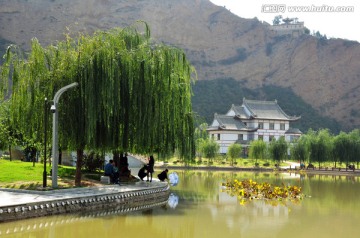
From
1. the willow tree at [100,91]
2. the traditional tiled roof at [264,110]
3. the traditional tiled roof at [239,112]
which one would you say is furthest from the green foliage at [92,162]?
the traditional tiled roof at [264,110]

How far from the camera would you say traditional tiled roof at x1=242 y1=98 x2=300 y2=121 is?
75562mm

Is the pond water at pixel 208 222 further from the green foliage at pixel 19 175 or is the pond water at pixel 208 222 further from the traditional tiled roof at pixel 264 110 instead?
the traditional tiled roof at pixel 264 110

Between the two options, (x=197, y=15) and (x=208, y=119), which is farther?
(x=197, y=15)

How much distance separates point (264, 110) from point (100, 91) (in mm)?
59966

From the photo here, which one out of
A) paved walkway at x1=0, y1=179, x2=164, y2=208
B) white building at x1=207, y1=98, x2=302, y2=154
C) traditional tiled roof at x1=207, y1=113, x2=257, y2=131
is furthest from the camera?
white building at x1=207, y1=98, x2=302, y2=154

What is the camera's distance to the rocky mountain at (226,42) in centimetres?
11156

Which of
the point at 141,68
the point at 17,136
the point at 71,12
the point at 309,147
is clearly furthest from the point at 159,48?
the point at 71,12

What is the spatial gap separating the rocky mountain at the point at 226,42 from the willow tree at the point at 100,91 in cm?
8567

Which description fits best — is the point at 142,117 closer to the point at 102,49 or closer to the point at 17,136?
the point at 102,49

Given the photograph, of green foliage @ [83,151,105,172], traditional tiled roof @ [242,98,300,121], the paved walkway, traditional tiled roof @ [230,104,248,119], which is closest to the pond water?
the paved walkway

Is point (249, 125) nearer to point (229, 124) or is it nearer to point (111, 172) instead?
point (229, 124)

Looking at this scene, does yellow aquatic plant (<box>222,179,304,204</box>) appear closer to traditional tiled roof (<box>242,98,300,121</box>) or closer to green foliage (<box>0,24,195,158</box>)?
green foliage (<box>0,24,195,158</box>)

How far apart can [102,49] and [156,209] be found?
6608mm

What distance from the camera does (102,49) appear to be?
19.5 meters
